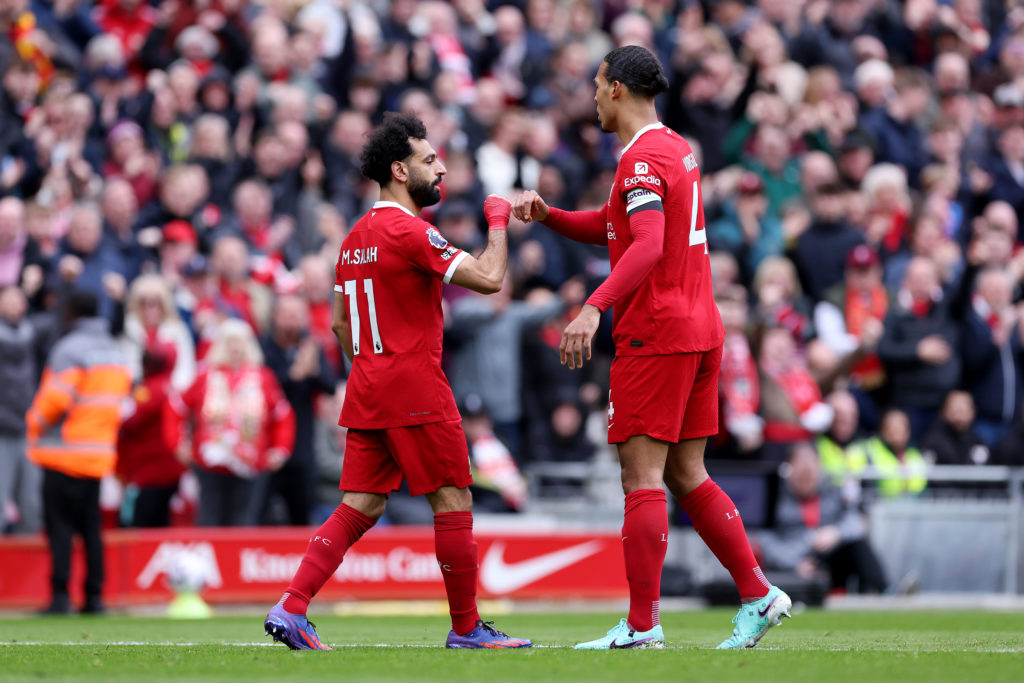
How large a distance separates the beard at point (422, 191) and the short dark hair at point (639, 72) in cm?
98

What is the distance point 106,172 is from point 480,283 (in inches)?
366

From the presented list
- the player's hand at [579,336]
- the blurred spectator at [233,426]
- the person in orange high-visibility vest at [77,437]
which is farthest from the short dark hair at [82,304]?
the player's hand at [579,336]

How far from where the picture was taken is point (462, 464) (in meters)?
7.27

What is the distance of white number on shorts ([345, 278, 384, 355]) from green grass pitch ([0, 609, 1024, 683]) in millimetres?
1405

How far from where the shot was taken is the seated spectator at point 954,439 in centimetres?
1527

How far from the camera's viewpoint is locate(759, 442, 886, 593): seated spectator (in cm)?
1367

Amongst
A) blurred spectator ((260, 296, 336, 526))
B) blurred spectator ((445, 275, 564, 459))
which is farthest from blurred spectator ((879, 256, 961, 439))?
blurred spectator ((260, 296, 336, 526))

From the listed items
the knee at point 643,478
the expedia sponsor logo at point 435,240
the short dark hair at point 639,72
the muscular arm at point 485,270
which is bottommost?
the knee at point 643,478

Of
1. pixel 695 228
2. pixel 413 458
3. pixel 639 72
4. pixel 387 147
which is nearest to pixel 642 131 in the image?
pixel 639 72

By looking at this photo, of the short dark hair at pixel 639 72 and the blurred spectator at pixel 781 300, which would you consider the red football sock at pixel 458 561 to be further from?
the blurred spectator at pixel 781 300

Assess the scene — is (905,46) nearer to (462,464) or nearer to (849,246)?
(849,246)

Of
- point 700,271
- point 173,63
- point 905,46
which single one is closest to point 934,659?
point 700,271

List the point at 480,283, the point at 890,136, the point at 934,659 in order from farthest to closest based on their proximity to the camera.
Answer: the point at 890,136, the point at 480,283, the point at 934,659

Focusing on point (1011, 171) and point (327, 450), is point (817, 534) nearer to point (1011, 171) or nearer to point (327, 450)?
point (327, 450)
